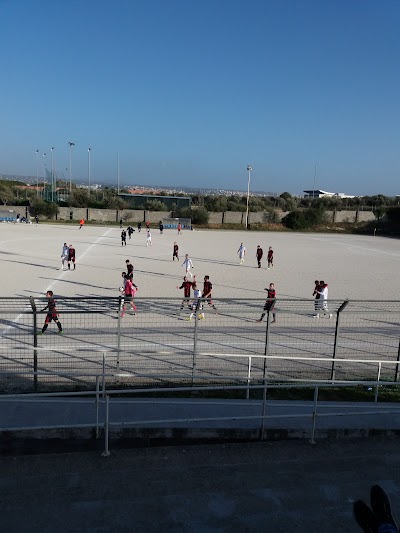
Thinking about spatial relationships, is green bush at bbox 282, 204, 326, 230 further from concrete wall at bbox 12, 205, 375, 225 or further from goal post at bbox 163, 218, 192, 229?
goal post at bbox 163, 218, 192, 229

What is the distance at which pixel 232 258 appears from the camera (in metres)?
26.6

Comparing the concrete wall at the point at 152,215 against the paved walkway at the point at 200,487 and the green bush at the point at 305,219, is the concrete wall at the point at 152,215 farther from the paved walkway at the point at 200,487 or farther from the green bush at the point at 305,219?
the paved walkway at the point at 200,487

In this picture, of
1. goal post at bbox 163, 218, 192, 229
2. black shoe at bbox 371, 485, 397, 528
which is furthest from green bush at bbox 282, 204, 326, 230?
black shoe at bbox 371, 485, 397, 528

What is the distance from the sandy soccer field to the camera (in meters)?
16.6

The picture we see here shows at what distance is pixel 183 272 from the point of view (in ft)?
68.1

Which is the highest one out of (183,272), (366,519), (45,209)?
(366,519)

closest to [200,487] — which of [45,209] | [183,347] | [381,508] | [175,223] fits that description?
[381,508]

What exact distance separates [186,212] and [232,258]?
102 ft

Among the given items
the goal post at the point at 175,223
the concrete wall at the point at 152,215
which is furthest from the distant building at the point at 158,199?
the goal post at the point at 175,223

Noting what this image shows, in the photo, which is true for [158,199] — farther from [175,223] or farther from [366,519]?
[366,519]

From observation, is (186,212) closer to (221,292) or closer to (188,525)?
(221,292)

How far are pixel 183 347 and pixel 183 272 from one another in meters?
11.2

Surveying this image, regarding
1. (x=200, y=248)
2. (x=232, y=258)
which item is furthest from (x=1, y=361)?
(x=200, y=248)

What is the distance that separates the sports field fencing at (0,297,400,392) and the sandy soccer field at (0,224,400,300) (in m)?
4.33
